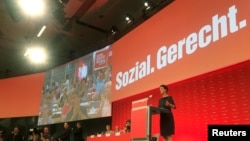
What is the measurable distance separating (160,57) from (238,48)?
6.82ft

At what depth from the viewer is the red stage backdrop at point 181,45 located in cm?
461

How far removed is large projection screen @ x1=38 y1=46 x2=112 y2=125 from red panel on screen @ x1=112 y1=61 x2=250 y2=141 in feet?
7.32

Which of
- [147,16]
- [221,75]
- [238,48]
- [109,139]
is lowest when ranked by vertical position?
[109,139]

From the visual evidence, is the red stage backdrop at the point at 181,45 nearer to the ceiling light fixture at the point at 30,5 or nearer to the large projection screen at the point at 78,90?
the large projection screen at the point at 78,90

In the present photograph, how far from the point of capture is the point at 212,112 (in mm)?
5074

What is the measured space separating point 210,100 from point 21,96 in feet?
27.6

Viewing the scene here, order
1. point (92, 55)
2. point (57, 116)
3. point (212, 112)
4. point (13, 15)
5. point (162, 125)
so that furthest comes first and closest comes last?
point (57, 116) < point (92, 55) < point (13, 15) < point (212, 112) < point (162, 125)

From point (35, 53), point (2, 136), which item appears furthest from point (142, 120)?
point (2, 136)

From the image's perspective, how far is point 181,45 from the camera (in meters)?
5.73

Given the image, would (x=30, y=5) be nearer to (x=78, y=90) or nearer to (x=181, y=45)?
(x=78, y=90)

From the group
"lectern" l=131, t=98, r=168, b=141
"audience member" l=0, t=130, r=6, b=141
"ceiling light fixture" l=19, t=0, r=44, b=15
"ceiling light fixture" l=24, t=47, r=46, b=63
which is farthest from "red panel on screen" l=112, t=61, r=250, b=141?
"audience member" l=0, t=130, r=6, b=141

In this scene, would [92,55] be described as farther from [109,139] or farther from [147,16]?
[109,139]

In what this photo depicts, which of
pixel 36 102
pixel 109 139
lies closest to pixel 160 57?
pixel 109 139

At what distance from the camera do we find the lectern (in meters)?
3.10
